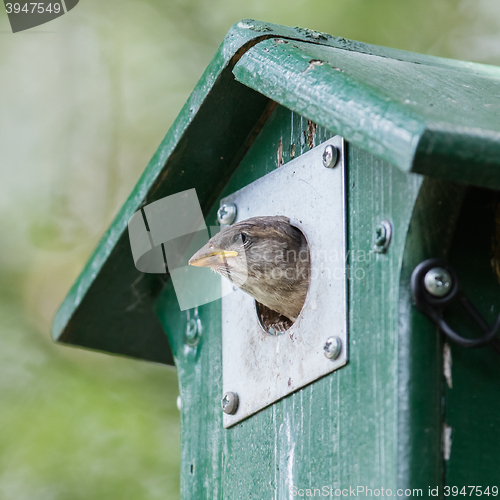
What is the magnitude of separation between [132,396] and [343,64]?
136 inches

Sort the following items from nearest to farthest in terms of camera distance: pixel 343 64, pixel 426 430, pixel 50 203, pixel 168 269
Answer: pixel 426 430 → pixel 343 64 → pixel 168 269 → pixel 50 203

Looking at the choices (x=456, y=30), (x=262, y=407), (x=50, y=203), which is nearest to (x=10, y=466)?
(x=50, y=203)

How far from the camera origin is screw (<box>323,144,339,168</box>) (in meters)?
2.05

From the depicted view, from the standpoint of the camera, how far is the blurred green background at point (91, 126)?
508 cm

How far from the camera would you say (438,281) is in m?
1.66

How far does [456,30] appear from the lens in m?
5.69

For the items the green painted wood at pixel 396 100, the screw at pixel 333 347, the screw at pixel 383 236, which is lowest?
the screw at pixel 333 347

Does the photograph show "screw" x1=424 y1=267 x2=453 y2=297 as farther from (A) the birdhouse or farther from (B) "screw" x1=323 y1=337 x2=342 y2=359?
(B) "screw" x1=323 y1=337 x2=342 y2=359

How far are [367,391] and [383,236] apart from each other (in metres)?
0.33

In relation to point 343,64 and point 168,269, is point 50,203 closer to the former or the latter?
point 168,269

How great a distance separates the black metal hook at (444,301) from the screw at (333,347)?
0.93 ft

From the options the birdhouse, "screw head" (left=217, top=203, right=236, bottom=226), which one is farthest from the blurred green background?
"screw head" (left=217, top=203, right=236, bottom=226)

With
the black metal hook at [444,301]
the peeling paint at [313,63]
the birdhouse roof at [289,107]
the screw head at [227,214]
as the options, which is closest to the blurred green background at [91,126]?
the birdhouse roof at [289,107]

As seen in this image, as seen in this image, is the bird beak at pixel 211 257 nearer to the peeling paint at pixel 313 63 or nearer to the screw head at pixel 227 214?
the screw head at pixel 227 214
